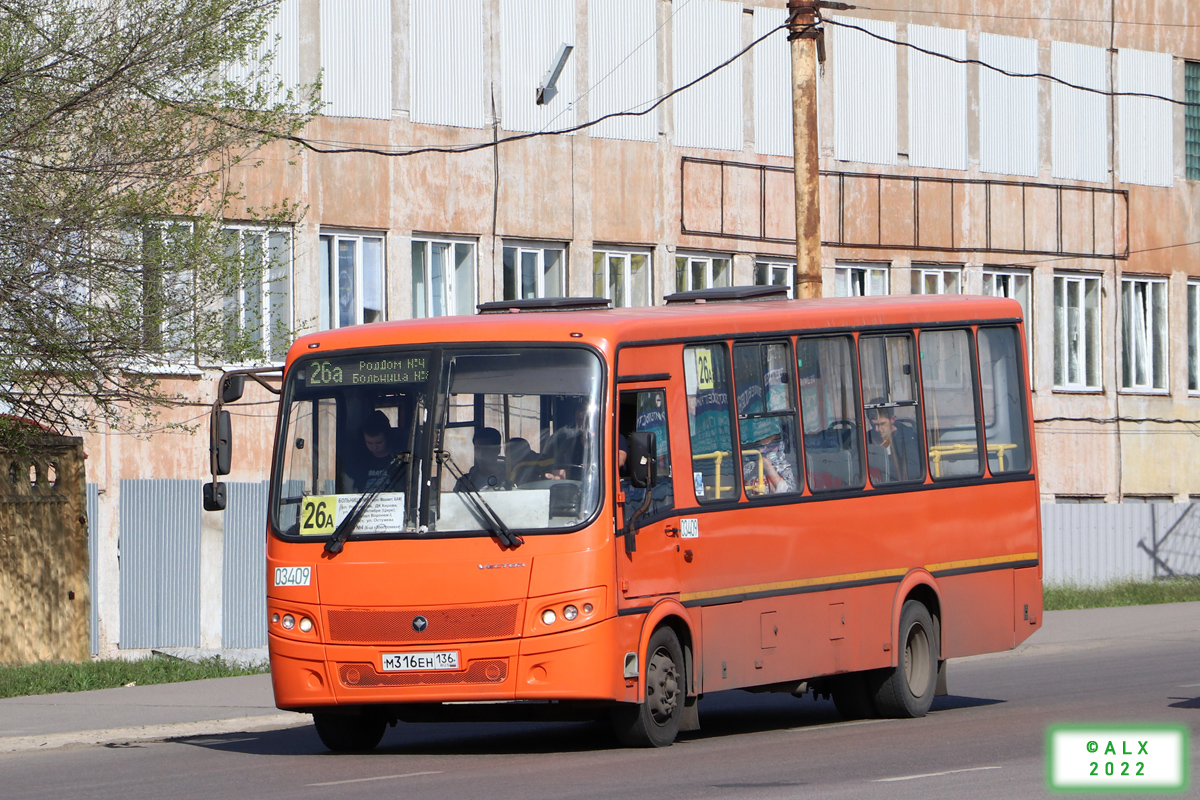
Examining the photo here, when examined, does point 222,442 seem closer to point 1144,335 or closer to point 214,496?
point 214,496

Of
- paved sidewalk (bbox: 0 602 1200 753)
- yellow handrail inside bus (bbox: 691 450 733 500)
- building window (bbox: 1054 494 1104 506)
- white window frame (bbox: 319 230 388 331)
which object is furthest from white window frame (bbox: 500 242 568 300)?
yellow handrail inside bus (bbox: 691 450 733 500)

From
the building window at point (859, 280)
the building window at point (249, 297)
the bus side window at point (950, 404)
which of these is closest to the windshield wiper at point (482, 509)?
the bus side window at point (950, 404)

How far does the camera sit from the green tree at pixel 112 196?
58.8ft

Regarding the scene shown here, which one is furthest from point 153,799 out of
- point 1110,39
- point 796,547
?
point 1110,39

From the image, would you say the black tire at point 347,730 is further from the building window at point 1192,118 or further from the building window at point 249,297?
the building window at point 1192,118

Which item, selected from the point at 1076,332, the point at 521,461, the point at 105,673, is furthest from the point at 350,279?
the point at 521,461

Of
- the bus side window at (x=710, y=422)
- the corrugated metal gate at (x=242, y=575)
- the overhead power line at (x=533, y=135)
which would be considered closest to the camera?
the bus side window at (x=710, y=422)

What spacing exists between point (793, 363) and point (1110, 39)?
24977mm

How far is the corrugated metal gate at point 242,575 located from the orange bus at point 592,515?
10.4 meters

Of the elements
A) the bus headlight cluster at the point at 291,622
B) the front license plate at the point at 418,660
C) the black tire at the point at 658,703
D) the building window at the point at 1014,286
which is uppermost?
the building window at the point at 1014,286

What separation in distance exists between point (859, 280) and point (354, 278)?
10121mm

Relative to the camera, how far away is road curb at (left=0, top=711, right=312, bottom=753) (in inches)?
572

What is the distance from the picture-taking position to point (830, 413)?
15.0 metres

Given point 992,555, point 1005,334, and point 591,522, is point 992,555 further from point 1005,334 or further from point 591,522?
point 591,522
